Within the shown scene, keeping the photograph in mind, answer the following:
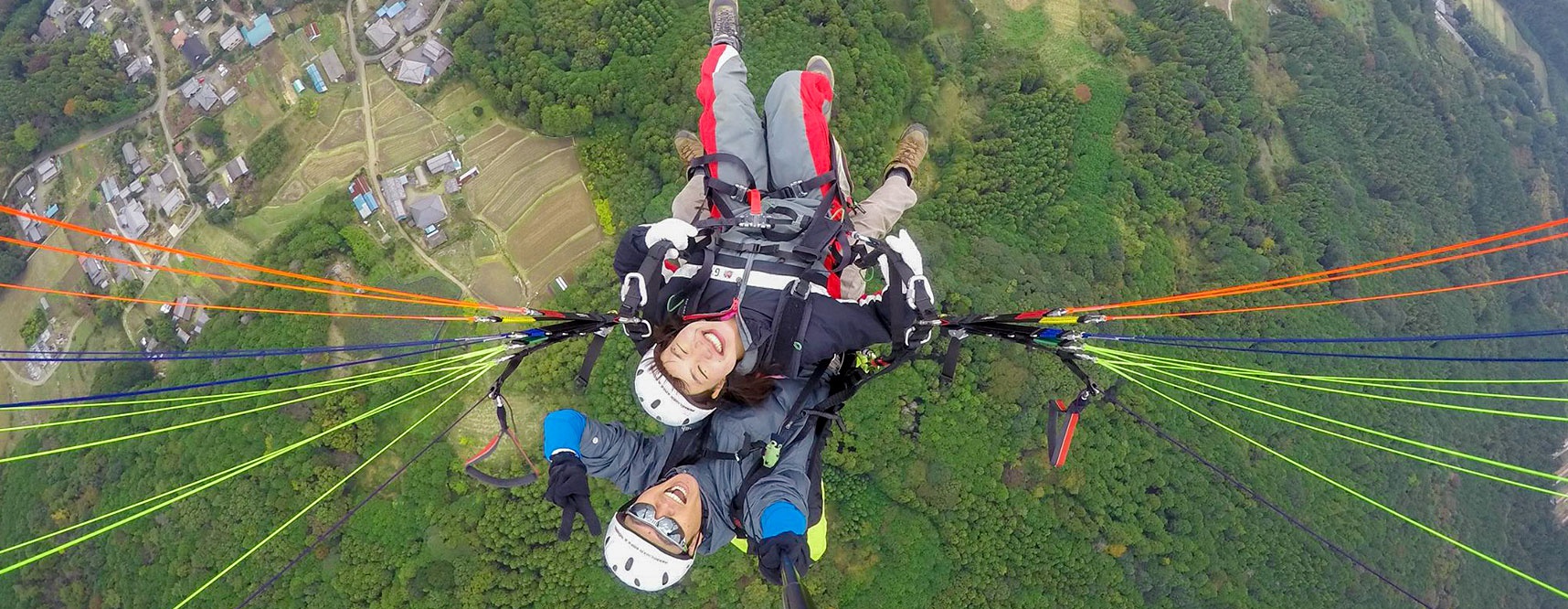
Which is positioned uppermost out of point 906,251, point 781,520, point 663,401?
point 906,251

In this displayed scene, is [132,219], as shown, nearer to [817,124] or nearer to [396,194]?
[396,194]

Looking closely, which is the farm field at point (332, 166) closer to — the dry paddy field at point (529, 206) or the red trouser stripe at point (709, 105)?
the dry paddy field at point (529, 206)

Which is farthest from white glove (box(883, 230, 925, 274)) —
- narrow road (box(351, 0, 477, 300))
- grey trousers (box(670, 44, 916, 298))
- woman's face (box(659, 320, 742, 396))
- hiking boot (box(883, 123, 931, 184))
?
narrow road (box(351, 0, 477, 300))

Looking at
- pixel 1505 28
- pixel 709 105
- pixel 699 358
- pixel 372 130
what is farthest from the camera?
pixel 1505 28

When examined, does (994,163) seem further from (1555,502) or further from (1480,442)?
(1555,502)

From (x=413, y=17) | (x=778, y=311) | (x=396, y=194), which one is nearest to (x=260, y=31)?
(x=413, y=17)

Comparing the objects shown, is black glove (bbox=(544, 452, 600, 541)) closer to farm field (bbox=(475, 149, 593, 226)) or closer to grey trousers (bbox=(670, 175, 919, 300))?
grey trousers (bbox=(670, 175, 919, 300))
